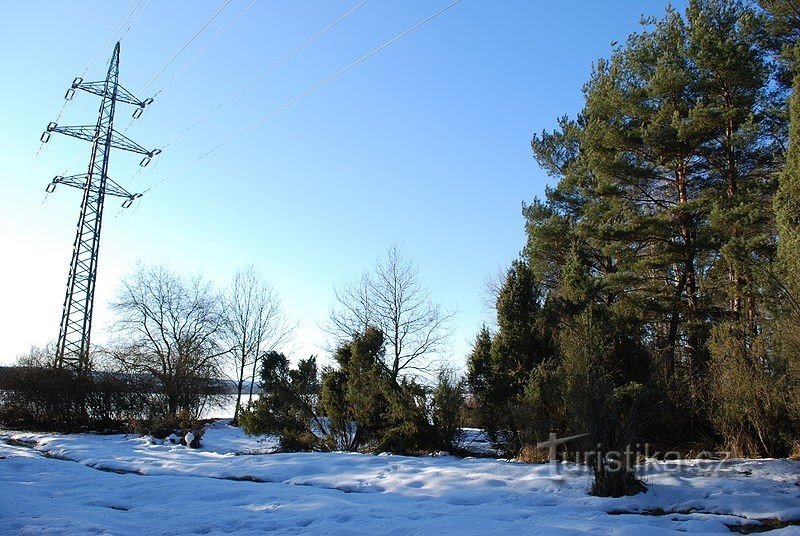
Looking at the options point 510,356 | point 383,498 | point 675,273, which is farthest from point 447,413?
point 675,273

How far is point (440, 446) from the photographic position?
1391 cm

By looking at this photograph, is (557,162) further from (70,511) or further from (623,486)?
(70,511)

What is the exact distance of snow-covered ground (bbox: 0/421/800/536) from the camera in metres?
6.31

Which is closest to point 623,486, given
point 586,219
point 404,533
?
point 404,533

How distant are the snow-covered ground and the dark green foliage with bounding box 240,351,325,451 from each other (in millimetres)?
3745

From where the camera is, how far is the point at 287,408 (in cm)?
1650

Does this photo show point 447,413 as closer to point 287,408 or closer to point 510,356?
point 510,356

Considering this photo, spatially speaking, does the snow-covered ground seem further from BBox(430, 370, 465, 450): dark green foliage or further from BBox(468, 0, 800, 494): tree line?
BBox(430, 370, 465, 450): dark green foliage

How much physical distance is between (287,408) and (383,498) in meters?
8.88

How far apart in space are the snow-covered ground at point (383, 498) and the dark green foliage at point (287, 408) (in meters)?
3.74

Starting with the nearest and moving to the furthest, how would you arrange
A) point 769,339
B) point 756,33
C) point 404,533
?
point 404,533
point 769,339
point 756,33

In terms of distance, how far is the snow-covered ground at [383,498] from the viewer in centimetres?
631

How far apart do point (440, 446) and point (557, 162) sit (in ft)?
51.7

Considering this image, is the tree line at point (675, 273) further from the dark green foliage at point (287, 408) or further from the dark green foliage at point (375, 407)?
the dark green foliage at point (287, 408)
